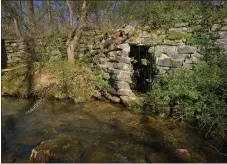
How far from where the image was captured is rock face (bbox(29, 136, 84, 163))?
2.97 meters

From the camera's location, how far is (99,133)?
394 centimetres

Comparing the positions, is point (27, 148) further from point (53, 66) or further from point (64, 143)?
point (53, 66)

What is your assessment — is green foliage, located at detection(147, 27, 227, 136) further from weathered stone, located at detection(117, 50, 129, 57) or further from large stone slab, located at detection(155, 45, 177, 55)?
weathered stone, located at detection(117, 50, 129, 57)

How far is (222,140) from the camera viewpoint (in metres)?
3.75

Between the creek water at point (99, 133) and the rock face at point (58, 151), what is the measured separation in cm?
8

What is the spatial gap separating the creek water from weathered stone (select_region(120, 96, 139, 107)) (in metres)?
0.24

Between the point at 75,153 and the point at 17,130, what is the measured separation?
1.50 meters

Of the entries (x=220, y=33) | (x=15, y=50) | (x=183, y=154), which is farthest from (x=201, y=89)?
(x=15, y=50)

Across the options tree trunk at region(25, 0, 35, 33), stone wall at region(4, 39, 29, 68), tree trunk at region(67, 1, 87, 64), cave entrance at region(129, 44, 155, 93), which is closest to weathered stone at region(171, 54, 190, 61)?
cave entrance at region(129, 44, 155, 93)

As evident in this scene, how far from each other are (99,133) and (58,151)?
956 mm

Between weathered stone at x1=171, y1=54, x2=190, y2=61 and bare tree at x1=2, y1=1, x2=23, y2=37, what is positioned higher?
bare tree at x1=2, y1=1, x2=23, y2=37

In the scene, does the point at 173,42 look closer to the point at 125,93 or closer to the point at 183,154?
the point at 125,93

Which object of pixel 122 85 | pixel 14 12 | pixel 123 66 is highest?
pixel 14 12

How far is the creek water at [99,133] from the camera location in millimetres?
3215
